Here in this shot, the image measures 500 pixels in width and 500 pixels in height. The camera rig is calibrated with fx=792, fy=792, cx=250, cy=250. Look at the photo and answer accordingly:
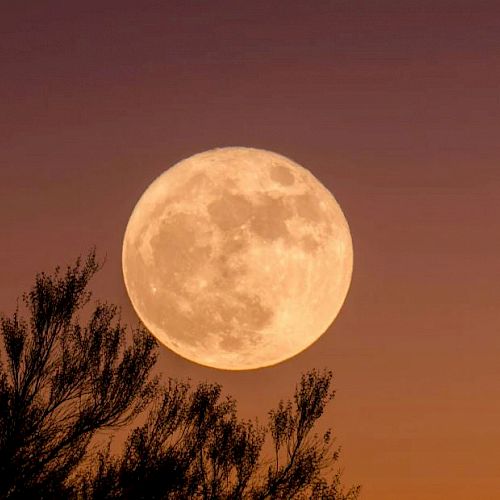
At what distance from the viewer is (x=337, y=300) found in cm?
1499

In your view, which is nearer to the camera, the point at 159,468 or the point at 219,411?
the point at 159,468

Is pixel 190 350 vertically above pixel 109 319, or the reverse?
pixel 109 319

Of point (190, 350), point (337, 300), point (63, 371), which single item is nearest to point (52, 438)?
point (63, 371)

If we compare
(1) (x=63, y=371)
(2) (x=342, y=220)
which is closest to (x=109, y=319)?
(1) (x=63, y=371)

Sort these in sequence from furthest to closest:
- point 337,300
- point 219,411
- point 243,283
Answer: point 219,411, point 337,300, point 243,283

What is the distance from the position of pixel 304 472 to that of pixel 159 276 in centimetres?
888

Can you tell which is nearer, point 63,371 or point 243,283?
point 243,283

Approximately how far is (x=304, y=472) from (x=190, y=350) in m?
7.79

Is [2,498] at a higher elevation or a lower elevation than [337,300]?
lower

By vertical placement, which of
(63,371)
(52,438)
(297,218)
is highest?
(297,218)

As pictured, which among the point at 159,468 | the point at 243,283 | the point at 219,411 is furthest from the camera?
the point at 219,411

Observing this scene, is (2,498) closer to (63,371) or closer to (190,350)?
(63,371)

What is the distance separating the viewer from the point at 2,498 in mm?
14461

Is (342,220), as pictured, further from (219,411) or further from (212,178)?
(219,411)
